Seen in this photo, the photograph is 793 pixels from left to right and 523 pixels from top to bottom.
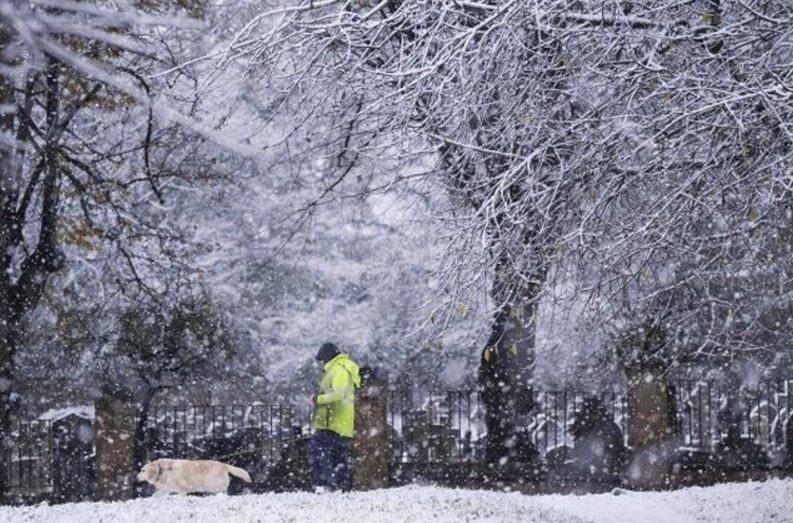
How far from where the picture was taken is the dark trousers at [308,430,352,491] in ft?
44.6

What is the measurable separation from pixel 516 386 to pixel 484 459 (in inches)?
48.7

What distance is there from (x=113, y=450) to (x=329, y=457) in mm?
3116

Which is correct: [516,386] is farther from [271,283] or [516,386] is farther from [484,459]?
[271,283]

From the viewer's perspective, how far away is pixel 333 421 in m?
13.6

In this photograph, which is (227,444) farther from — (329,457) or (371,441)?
(329,457)

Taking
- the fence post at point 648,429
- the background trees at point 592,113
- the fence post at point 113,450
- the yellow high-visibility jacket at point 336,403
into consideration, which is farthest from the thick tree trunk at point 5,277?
the fence post at point 648,429

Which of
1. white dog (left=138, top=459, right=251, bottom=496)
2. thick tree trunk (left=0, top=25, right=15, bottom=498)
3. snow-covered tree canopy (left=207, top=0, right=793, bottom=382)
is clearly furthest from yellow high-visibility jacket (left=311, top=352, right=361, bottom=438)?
thick tree trunk (left=0, top=25, right=15, bottom=498)

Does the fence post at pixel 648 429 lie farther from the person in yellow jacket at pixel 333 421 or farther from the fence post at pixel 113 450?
the fence post at pixel 113 450

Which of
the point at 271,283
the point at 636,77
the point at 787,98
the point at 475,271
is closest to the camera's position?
the point at 787,98

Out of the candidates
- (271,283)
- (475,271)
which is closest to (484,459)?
(475,271)

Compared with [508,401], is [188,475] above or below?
below

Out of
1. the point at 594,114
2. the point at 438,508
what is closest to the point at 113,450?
the point at 438,508

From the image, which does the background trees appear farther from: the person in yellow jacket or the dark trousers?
the dark trousers

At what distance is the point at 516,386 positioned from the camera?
55.3 feet
